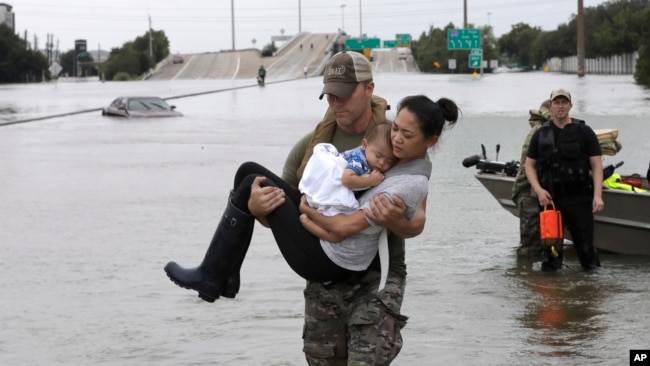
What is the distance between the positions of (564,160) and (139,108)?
120 feet

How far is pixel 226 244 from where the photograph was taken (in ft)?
17.6

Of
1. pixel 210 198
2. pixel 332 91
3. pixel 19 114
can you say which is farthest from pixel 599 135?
pixel 19 114

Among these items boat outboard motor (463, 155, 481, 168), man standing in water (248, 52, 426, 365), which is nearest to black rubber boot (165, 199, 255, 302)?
man standing in water (248, 52, 426, 365)

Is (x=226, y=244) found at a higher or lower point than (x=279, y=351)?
higher

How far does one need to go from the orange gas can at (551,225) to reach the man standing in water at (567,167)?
0.08 m

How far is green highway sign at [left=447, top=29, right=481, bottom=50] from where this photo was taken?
130363 mm

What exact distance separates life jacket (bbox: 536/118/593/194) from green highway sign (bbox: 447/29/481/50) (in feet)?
394

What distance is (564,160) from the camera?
1045 cm

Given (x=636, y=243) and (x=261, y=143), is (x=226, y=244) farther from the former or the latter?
(x=261, y=143)

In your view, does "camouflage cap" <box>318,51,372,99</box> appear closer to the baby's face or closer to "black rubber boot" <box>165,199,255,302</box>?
the baby's face

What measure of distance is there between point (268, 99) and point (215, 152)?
3504 cm

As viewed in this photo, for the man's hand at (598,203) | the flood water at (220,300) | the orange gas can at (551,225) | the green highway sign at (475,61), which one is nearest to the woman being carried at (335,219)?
the flood water at (220,300)

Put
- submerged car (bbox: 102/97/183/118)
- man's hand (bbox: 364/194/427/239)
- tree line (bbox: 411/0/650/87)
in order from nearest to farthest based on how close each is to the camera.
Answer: man's hand (bbox: 364/194/427/239) < submerged car (bbox: 102/97/183/118) < tree line (bbox: 411/0/650/87)

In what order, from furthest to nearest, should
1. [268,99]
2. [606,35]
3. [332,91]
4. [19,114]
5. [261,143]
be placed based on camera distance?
[606,35] → [268,99] → [19,114] → [261,143] → [332,91]
